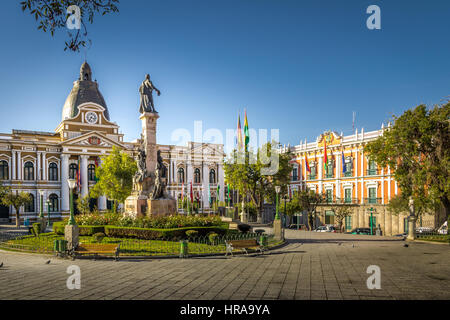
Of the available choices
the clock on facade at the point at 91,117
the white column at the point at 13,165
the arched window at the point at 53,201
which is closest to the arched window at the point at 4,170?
the white column at the point at 13,165

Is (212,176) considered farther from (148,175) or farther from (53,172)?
(148,175)

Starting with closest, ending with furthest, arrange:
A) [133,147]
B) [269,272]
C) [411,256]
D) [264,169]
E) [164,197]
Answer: [269,272]
[411,256]
[164,197]
[264,169]
[133,147]

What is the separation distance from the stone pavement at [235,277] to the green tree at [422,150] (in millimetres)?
8272

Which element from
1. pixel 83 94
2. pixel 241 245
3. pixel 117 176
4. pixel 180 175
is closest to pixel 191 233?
pixel 241 245

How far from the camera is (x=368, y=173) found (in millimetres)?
41969

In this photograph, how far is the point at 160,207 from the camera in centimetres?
2262

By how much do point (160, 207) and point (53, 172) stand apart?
35.8 m

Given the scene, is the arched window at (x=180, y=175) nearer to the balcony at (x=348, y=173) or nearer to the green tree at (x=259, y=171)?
the green tree at (x=259, y=171)

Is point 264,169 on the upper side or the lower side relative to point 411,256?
upper

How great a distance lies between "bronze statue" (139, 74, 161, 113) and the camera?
24391 mm

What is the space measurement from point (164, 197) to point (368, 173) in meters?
28.3
